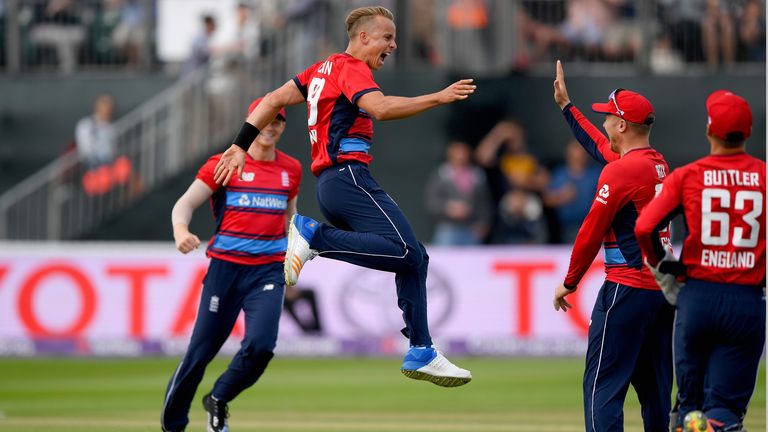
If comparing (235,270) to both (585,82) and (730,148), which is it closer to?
(730,148)

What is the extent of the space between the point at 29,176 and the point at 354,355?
24.1 ft

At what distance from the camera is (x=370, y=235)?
8.98 meters

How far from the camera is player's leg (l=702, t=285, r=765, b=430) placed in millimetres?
7652

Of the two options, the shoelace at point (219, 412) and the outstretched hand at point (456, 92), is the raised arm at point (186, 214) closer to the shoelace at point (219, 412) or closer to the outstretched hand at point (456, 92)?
the shoelace at point (219, 412)

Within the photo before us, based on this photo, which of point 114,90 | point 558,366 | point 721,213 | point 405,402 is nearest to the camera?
point 721,213

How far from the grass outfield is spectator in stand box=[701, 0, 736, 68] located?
5.78 m

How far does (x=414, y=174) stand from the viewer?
844 inches

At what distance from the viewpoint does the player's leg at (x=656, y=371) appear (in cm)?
874

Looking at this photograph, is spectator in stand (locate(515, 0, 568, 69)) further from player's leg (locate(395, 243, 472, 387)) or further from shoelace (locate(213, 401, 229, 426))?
player's leg (locate(395, 243, 472, 387))

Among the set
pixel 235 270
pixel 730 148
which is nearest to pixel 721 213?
pixel 730 148

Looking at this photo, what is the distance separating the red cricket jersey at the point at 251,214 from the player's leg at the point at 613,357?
2912mm

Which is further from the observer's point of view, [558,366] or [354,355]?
[354,355]

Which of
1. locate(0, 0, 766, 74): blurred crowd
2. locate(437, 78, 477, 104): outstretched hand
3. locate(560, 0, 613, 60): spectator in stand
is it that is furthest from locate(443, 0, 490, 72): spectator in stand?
locate(437, 78, 477, 104): outstretched hand

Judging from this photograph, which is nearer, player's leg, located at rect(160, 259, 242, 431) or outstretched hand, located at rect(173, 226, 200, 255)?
outstretched hand, located at rect(173, 226, 200, 255)
